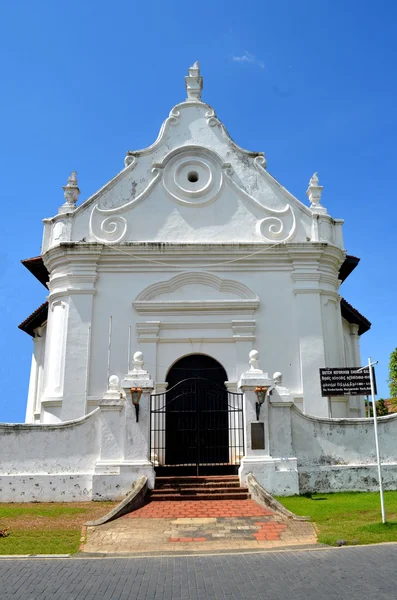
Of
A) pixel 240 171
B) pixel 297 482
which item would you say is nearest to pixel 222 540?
pixel 297 482

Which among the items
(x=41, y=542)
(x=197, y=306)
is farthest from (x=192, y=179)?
(x=41, y=542)

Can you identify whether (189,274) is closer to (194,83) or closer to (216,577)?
(194,83)

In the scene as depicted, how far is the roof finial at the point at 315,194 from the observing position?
1858 cm

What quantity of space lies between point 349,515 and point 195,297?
8.68 meters

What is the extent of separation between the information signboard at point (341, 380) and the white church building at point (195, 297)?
2.79ft

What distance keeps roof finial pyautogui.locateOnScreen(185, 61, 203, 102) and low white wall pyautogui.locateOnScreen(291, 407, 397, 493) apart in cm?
1252

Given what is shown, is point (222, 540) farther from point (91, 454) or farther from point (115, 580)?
point (91, 454)

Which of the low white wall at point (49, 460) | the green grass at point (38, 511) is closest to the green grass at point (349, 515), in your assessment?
the green grass at point (38, 511)

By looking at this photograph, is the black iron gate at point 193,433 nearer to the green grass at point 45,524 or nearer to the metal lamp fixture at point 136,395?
the metal lamp fixture at point 136,395

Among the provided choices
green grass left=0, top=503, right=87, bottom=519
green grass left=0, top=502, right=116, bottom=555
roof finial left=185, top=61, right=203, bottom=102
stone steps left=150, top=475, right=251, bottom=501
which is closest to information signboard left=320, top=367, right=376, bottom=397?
stone steps left=150, top=475, right=251, bottom=501

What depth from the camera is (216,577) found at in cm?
670

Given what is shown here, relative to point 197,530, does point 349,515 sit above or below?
above

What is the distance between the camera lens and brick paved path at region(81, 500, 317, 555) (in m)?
8.47

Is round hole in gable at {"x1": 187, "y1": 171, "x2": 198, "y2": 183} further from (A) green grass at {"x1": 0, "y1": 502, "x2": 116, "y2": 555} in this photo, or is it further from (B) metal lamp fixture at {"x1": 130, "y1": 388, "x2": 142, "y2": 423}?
(A) green grass at {"x1": 0, "y1": 502, "x2": 116, "y2": 555}
